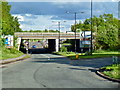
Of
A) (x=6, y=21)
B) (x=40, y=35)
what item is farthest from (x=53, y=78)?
(x=40, y=35)

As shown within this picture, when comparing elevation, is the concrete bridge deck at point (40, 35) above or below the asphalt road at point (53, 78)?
above

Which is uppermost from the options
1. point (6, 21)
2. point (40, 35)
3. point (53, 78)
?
point (6, 21)

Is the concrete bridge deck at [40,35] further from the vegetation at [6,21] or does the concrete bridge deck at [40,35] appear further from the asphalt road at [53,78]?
the asphalt road at [53,78]

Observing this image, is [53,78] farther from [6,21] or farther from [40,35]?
[40,35]

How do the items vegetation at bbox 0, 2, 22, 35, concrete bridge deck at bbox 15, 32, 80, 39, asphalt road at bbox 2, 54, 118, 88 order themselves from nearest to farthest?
asphalt road at bbox 2, 54, 118, 88
vegetation at bbox 0, 2, 22, 35
concrete bridge deck at bbox 15, 32, 80, 39

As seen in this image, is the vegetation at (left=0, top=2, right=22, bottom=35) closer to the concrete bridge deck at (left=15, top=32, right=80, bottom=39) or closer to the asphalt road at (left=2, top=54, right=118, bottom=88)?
the concrete bridge deck at (left=15, top=32, right=80, bottom=39)

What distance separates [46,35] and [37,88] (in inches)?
3051

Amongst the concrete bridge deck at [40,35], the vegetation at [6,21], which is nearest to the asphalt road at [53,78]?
the vegetation at [6,21]

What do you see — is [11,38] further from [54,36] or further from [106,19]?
[106,19]

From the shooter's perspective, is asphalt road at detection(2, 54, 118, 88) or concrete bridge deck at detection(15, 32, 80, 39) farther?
concrete bridge deck at detection(15, 32, 80, 39)

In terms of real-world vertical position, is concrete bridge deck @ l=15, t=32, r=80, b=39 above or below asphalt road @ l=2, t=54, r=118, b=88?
above

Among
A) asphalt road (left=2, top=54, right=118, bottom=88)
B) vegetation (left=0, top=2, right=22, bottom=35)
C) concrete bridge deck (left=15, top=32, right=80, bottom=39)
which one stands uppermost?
vegetation (left=0, top=2, right=22, bottom=35)

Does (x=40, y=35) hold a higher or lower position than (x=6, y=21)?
lower

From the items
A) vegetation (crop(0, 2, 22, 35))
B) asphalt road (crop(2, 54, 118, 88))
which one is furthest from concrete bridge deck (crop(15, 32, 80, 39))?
asphalt road (crop(2, 54, 118, 88))
